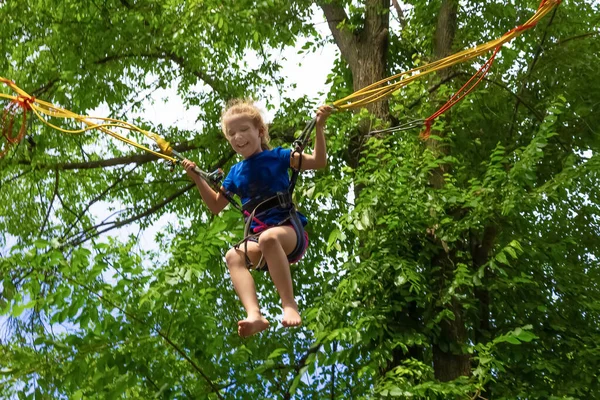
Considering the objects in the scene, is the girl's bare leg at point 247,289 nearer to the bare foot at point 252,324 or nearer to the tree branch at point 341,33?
the bare foot at point 252,324

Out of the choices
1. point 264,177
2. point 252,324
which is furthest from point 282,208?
point 252,324

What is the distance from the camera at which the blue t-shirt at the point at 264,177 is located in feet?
10.8

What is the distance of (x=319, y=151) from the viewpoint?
3201mm

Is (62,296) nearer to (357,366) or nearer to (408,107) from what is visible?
(357,366)

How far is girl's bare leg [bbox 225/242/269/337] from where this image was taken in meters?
2.92

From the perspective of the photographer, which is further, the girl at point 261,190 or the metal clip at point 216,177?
the metal clip at point 216,177

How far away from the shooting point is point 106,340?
504 centimetres

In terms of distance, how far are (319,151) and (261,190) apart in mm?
283

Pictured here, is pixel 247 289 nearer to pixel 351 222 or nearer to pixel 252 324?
pixel 252 324

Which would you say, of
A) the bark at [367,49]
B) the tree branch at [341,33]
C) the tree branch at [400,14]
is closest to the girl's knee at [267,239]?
the bark at [367,49]

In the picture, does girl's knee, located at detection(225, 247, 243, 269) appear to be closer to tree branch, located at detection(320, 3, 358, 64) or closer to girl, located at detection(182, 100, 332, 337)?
girl, located at detection(182, 100, 332, 337)

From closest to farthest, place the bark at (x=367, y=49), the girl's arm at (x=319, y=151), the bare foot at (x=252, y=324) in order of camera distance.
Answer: the bare foot at (x=252, y=324)
the girl's arm at (x=319, y=151)
the bark at (x=367, y=49)

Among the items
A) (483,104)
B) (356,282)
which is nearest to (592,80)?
(483,104)

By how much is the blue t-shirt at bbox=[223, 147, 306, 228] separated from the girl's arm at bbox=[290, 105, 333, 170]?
0.19ft
